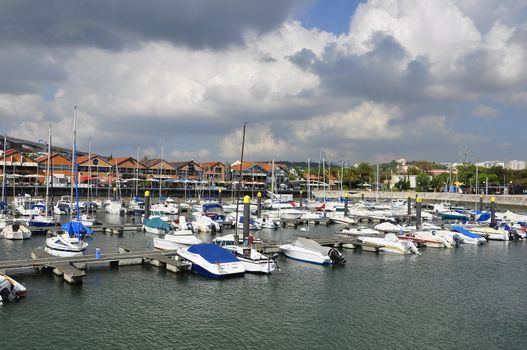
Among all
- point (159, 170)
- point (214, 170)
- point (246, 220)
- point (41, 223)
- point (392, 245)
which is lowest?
point (392, 245)

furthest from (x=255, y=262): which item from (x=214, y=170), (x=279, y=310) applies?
(x=214, y=170)

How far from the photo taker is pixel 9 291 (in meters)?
26.9

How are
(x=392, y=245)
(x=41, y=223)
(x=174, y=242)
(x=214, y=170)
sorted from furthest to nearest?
(x=214, y=170), (x=41, y=223), (x=392, y=245), (x=174, y=242)

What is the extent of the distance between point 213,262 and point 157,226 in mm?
25928

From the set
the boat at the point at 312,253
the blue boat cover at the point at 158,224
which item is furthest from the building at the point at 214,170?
the boat at the point at 312,253

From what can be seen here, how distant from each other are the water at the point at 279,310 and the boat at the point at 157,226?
20.3 m

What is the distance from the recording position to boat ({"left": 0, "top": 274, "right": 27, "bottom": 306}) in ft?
87.2

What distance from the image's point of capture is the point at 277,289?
31953mm

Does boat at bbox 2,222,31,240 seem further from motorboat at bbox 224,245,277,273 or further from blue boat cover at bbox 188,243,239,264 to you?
motorboat at bbox 224,245,277,273

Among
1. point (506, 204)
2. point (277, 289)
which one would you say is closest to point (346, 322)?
point (277, 289)

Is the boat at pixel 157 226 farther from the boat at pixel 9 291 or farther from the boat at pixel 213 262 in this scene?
the boat at pixel 9 291

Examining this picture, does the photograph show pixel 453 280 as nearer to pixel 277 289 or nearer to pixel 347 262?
pixel 347 262

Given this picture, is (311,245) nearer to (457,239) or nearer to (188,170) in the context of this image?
(457,239)

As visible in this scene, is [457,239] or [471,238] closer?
[457,239]
